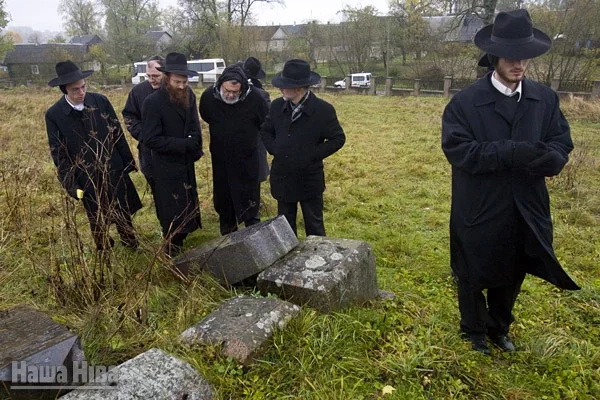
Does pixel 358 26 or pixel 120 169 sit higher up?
pixel 358 26

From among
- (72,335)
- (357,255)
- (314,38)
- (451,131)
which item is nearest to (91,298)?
(72,335)

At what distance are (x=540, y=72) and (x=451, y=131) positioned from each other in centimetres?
2086

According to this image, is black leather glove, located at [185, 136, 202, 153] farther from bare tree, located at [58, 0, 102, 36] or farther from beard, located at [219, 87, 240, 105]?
bare tree, located at [58, 0, 102, 36]

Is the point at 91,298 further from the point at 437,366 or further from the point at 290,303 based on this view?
the point at 437,366

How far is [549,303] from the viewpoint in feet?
11.8

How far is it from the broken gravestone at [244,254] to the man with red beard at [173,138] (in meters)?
0.55

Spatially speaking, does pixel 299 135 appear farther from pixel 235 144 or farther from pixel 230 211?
pixel 230 211

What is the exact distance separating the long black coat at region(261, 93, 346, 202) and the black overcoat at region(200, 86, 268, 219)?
0.32 metres

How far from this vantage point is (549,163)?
7.91ft

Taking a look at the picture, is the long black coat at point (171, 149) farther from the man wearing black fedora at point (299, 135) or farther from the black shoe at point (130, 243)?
the man wearing black fedora at point (299, 135)

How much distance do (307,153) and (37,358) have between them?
258cm

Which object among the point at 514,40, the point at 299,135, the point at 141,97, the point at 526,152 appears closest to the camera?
the point at 526,152

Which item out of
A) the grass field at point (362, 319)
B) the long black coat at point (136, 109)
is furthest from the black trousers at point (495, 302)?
the long black coat at point (136, 109)

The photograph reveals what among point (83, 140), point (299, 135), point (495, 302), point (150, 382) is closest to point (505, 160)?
point (495, 302)
